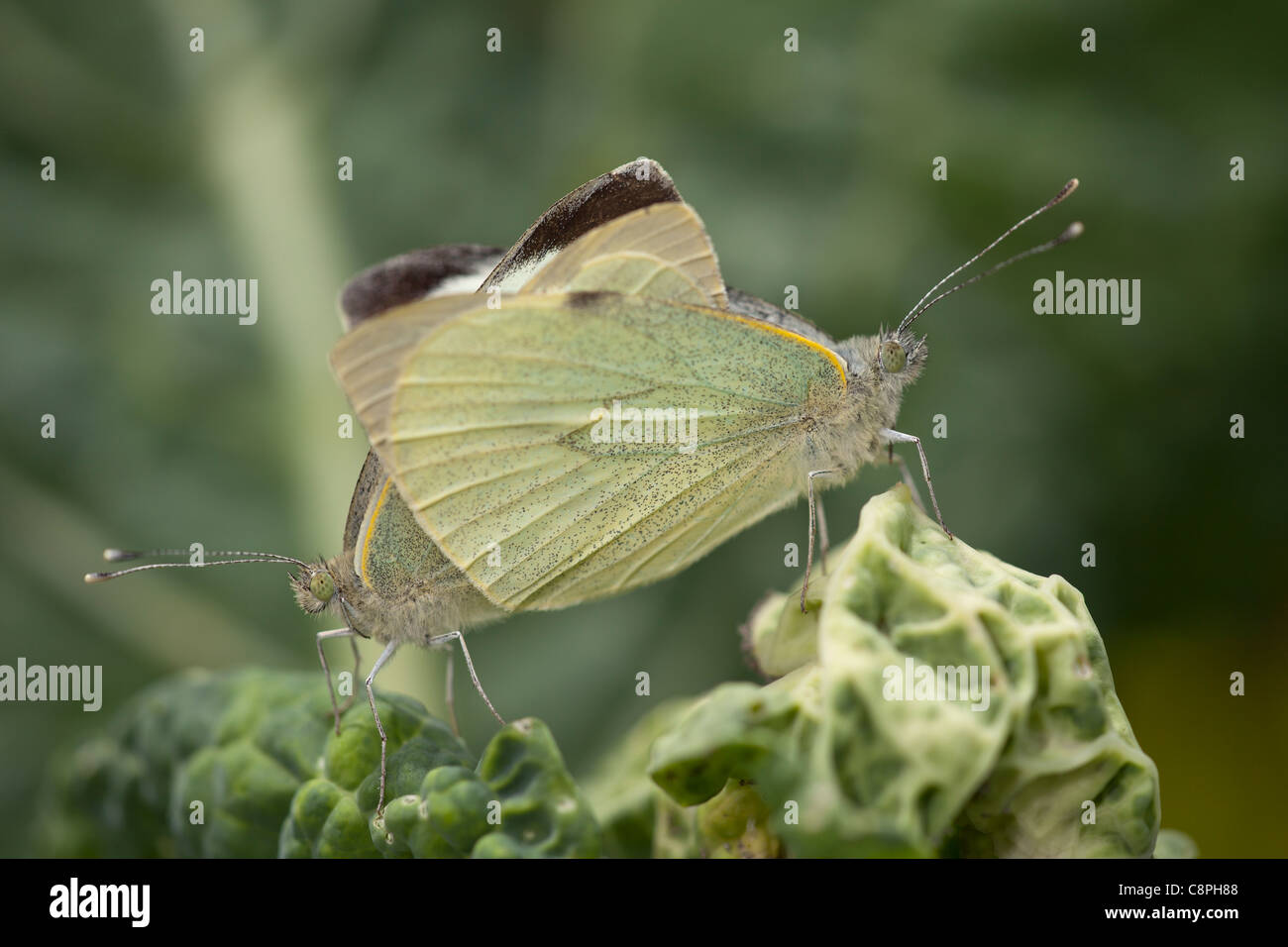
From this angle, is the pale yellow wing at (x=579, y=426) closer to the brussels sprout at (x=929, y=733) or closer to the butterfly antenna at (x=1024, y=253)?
the butterfly antenna at (x=1024, y=253)

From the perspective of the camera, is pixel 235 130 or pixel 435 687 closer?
pixel 435 687

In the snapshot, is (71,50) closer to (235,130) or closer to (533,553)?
(235,130)

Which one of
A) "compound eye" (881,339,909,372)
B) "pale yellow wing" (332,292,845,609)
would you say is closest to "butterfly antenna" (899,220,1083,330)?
"compound eye" (881,339,909,372)

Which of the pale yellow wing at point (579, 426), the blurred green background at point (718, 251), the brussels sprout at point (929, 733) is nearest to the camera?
the brussels sprout at point (929, 733)

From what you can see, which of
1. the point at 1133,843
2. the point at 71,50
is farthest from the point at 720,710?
the point at 71,50

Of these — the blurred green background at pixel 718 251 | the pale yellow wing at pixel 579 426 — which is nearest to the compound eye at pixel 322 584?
the pale yellow wing at pixel 579 426

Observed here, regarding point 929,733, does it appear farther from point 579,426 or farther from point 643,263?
point 643,263

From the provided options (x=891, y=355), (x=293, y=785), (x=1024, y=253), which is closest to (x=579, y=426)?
(x=891, y=355)
